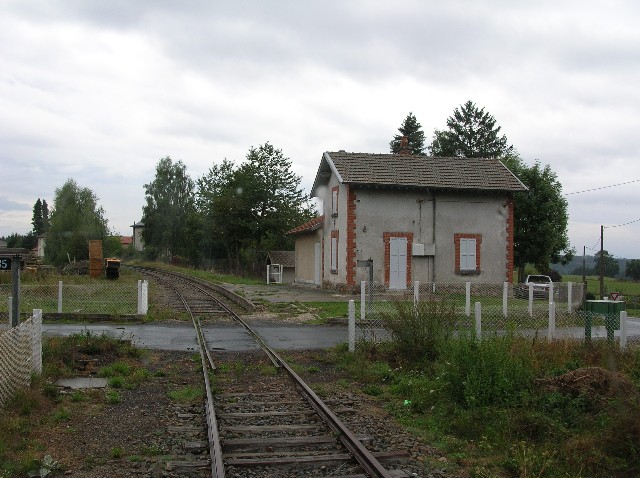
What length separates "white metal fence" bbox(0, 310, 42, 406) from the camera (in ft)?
26.7

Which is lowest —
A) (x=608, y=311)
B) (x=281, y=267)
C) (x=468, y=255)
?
(x=608, y=311)

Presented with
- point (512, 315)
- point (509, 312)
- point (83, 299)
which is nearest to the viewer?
point (512, 315)

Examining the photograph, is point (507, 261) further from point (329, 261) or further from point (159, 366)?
point (159, 366)

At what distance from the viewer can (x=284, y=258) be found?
4612 cm

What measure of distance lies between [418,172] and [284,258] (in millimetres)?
17065

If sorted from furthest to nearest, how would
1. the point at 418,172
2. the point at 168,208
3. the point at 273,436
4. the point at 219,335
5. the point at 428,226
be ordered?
the point at 168,208 → the point at 418,172 → the point at 428,226 → the point at 219,335 → the point at 273,436

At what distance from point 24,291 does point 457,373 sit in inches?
810

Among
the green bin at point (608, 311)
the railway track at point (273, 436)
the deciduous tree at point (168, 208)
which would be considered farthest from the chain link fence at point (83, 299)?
the deciduous tree at point (168, 208)

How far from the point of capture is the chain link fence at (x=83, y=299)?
19403 mm

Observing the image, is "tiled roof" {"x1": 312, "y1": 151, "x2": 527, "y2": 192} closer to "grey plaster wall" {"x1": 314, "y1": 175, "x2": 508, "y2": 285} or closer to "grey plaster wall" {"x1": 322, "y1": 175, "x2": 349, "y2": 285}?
"grey plaster wall" {"x1": 314, "y1": 175, "x2": 508, "y2": 285}

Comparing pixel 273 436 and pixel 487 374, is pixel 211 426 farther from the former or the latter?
pixel 487 374

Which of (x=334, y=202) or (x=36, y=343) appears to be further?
(x=334, y=202)

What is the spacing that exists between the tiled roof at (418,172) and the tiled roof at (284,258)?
526 inches

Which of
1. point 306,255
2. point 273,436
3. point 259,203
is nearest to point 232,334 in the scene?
point 273,436
